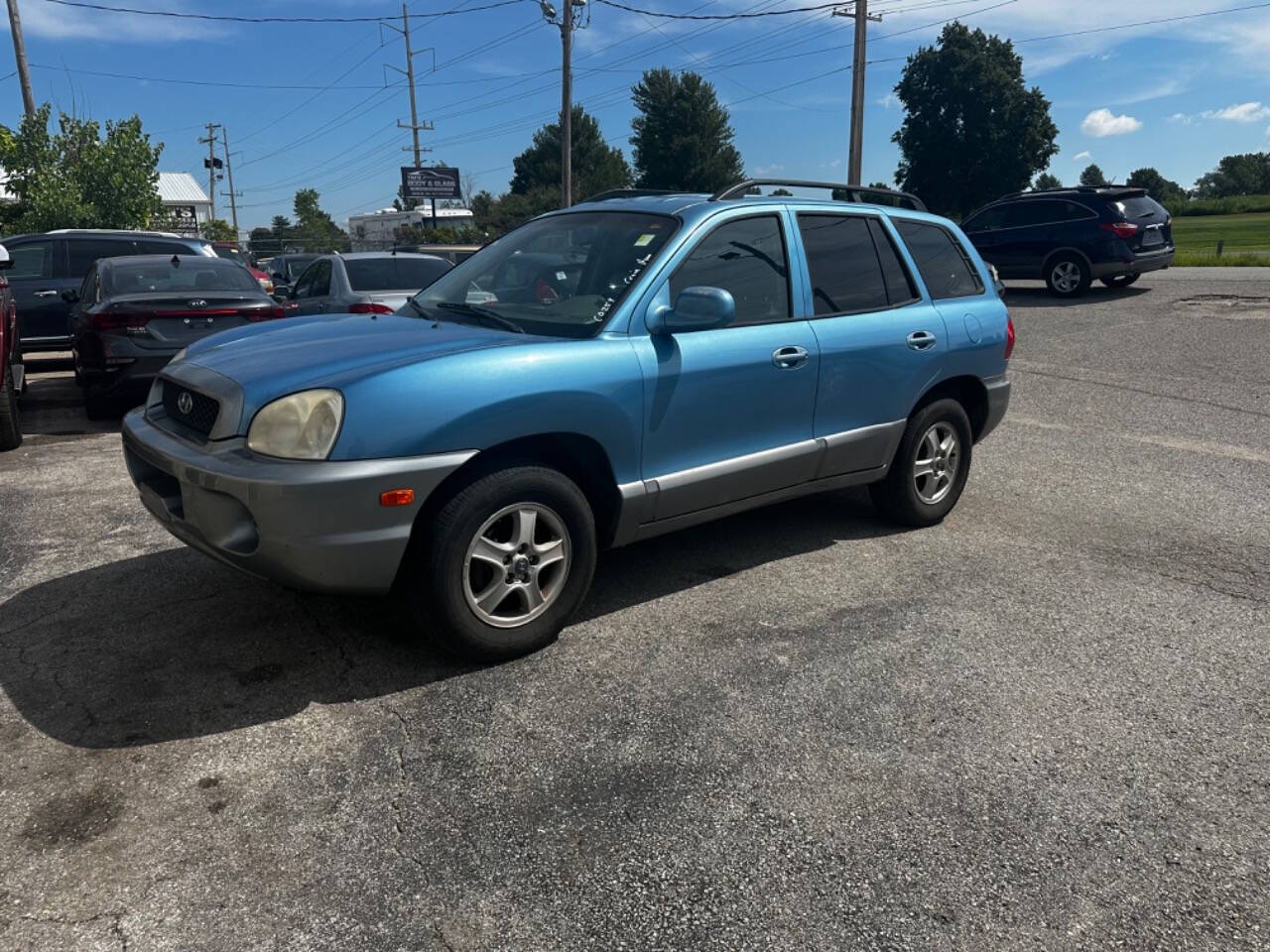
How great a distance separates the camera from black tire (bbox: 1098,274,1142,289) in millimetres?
15914

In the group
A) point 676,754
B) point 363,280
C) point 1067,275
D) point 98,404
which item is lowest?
point 676,754

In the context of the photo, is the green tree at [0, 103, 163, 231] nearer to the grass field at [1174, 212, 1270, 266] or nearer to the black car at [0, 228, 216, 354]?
the black car at [0, 228, 216, 354]

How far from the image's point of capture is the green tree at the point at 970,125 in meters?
53.0

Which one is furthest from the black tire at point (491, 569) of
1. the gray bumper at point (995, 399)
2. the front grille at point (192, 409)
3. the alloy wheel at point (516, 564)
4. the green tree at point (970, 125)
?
the green tree at point (970, 125)

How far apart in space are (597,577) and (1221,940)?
9.31 feet

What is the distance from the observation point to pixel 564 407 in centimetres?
357

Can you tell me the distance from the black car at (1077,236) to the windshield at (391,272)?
10965 millimetres

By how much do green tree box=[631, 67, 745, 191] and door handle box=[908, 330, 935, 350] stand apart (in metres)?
62.2

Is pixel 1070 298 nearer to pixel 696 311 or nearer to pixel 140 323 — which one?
pixel 140 323

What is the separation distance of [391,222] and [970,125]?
48.7m

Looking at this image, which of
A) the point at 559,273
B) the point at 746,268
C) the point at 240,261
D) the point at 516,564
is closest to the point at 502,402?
the point at 516,564

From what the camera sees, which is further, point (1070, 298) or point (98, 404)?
point (1070, 298)

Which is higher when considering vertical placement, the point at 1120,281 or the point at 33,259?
the point at 33,259

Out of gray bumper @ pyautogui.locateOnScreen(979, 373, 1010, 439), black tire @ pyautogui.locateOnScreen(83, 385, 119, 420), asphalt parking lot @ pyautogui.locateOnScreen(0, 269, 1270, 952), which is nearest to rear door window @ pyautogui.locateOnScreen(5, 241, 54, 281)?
black tire @ pyautogui.locateOnScreen(83, 385, 119, 420)
